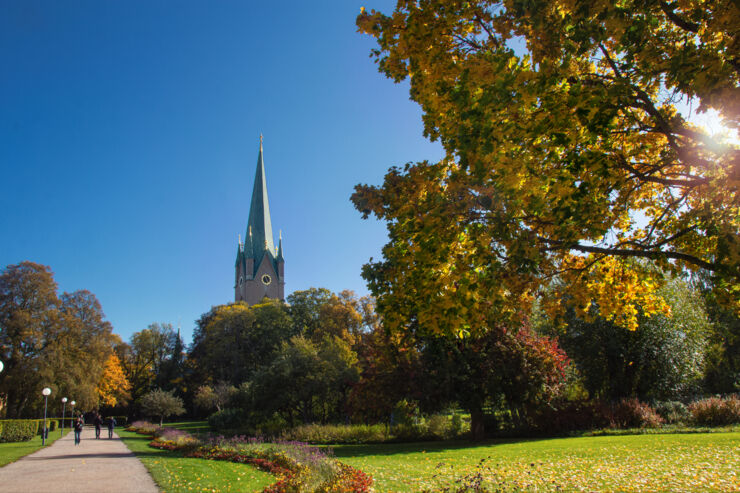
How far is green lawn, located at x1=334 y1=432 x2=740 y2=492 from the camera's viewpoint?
7401 mm

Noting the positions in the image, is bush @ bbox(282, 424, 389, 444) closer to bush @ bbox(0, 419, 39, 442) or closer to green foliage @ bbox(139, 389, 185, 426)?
bush @ bbox(0, 419, 39, 442)

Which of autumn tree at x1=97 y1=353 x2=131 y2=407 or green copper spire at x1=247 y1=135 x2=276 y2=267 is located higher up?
green copper spire at x1=247 y1=135 x2=276 y2=267

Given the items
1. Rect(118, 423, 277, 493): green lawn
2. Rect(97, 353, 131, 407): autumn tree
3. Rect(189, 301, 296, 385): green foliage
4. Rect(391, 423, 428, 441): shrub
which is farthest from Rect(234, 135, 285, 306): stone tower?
Rect(118, 423, 277, 493): green lawn

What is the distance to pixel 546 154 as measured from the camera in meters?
4.75

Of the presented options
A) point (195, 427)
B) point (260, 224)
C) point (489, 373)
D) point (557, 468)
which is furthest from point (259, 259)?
point (557, 468)

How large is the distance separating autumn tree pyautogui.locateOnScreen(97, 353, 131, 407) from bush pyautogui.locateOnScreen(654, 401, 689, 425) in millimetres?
47633

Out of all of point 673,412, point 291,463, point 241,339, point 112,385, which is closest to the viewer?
point 291,463

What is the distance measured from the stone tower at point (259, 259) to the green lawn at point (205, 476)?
64.7 meters

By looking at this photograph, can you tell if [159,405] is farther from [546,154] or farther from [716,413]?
[546,154]

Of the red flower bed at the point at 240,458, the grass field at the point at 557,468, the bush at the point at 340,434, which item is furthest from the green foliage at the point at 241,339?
the grass field at the point at 557,468

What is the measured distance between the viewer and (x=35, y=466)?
12.7 meters

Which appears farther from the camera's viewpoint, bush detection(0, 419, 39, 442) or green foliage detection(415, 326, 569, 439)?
bush detection(0, 419, 39, 442)

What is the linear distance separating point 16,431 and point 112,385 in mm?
24053

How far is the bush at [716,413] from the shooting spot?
16.6 meters
